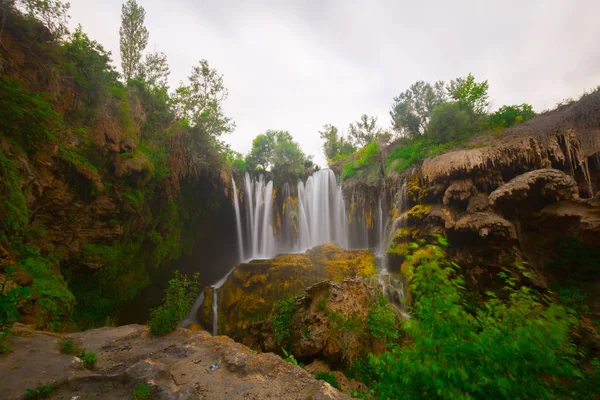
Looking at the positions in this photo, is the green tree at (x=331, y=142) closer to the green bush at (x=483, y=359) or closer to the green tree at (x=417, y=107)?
the green tree at (x=417, y=107)

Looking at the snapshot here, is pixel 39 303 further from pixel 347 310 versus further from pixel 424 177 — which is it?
pixel 424 177

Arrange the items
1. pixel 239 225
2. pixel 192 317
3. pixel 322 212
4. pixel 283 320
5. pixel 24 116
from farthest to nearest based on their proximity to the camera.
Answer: pixel 322 212 → pixel 239 225 → pixel 192 317 → pixel 283 320 → pixel 24 116

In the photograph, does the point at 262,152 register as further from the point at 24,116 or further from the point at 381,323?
the point at 381,323

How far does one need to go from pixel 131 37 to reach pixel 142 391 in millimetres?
22252

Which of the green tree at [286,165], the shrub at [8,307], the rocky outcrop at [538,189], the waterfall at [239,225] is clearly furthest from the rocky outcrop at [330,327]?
the green tree at [286,165]

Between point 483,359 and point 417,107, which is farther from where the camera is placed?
point 417,107

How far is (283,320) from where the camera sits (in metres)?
7.48

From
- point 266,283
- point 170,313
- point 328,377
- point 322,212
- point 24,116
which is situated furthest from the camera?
point 322,212

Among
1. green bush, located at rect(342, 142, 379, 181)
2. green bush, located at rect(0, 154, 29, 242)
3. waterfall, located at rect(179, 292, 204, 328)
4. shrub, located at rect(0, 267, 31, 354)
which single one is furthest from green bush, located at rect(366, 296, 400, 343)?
green bush, located at rect(342, 142, 379, 181)

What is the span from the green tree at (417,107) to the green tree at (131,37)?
71.4 feet

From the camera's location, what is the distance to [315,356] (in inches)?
263

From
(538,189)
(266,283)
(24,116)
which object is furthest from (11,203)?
(538,189)

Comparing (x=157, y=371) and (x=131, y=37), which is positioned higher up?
(x=131, y=37)

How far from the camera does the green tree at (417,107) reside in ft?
68.2
